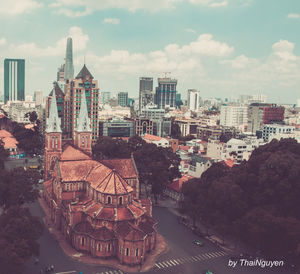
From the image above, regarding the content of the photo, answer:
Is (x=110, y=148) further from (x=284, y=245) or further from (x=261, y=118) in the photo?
(x=261, y=118)

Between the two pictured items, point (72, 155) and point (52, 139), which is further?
point (52, 139)

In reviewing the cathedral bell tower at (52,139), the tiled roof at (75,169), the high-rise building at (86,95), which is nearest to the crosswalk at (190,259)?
the tiled roof at (75,169)

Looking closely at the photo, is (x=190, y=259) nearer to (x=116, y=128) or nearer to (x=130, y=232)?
(x=130, y=232)

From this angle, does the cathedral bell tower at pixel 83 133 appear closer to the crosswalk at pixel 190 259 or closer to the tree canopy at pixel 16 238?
the tree canopy at pixel 16 238

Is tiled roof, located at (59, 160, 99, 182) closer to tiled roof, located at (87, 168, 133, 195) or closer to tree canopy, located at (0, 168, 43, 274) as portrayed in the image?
tiled roof, located at (87, 168, 133, 195)

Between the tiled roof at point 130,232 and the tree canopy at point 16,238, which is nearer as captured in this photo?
the tree canopy at point 16,238

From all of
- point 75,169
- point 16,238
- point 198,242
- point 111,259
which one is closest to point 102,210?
point 111,259

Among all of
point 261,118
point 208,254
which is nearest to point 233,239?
point 208,254
